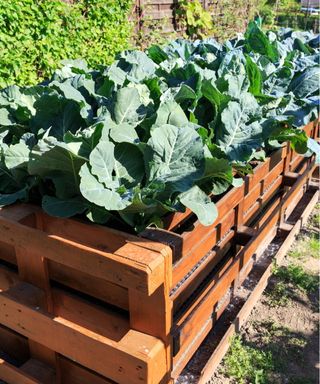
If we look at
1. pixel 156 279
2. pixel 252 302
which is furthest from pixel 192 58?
pixel 156 279

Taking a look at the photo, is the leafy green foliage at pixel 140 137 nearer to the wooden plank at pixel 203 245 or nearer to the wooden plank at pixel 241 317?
the wooden plank at pixel 203 245

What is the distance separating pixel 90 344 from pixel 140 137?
0.96m

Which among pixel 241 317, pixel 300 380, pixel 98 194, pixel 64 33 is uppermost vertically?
pixel 64 33

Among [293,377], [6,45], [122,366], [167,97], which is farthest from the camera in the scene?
[6,45]

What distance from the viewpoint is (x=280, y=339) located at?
268 cm

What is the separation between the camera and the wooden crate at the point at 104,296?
1616mm

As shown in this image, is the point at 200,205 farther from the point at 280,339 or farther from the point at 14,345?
the point at 280,339

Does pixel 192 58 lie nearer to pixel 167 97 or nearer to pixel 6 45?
pixel 167 97

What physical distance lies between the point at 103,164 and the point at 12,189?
2.03 feet

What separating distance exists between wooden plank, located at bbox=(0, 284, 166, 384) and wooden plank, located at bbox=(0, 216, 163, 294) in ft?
0.85

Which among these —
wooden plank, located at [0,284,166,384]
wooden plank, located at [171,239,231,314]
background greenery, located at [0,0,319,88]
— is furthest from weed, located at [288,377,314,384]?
background greenery, located at [0,0,319,88]

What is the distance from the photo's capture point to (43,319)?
6.16 ft

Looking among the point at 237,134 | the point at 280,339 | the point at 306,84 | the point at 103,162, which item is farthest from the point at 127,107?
the point at 280,339

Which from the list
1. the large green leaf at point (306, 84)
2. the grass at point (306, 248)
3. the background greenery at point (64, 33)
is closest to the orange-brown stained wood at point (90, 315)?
the large green leaf at point (306, 84)
